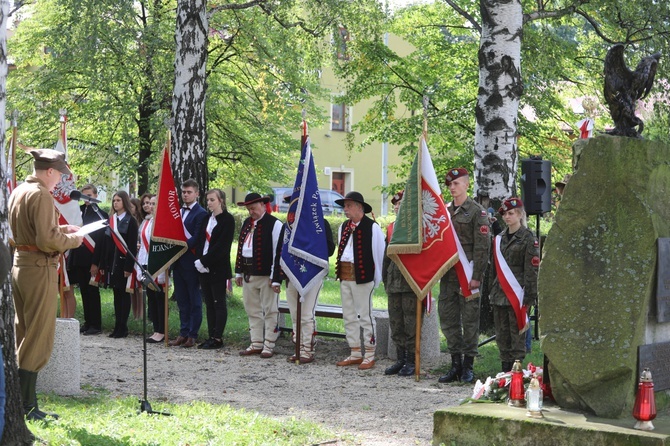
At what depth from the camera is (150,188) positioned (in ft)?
77.3

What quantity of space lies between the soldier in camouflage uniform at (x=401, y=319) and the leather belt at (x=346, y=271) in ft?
1.51

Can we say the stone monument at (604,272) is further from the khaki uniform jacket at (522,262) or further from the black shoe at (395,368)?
the black shoe at (395,368)

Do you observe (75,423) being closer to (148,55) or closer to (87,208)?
(87,208)

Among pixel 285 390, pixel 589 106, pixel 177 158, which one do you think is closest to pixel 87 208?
pixel 177 158

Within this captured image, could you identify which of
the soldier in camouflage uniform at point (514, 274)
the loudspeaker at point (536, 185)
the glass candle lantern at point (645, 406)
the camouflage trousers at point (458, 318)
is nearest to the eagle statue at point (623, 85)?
the glass candle lantern at point (645, 406)

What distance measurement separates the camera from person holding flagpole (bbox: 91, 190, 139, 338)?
13.7 metres

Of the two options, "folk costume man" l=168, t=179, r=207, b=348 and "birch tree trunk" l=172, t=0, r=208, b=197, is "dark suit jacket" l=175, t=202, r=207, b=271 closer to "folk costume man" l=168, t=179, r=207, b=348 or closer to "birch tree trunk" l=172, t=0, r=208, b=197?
"folk costume man" l=168, t=179, r=207, b=348

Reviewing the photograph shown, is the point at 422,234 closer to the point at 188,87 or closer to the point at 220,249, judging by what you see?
the point at 220,249

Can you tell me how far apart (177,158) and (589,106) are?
10164 mm

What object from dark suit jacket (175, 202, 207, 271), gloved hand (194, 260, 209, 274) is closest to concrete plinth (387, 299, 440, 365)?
gloved hand (194, 260, 209, 274)

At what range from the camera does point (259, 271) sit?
12312 millimetres

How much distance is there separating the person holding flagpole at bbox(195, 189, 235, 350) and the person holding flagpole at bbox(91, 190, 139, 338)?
48.0 inches

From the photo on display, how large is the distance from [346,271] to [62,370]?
366 cm

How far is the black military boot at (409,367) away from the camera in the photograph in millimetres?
10914
